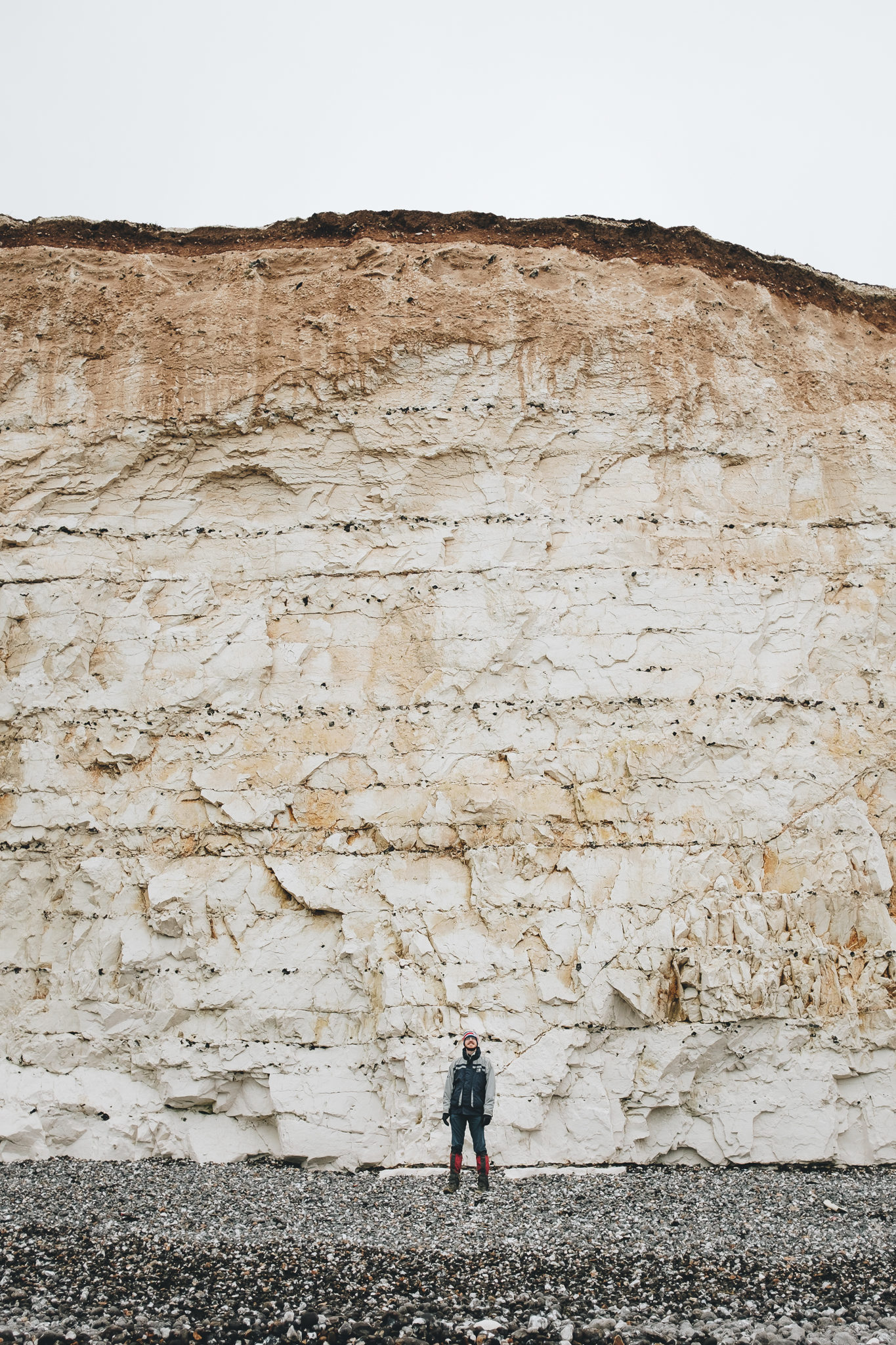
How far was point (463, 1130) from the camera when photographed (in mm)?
7340

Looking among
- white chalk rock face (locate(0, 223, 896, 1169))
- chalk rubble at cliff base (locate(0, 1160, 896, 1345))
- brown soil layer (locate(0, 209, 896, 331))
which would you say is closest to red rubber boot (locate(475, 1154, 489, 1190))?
chalk rubble at cliff base (locate(0, 1160, 896, 1345))

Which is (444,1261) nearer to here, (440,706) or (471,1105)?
(471,1105)

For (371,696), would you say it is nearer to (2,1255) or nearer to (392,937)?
(392,937)

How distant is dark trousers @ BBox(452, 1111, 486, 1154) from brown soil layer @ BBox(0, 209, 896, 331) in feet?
32.9

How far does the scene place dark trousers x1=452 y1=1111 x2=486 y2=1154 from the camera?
285 inches

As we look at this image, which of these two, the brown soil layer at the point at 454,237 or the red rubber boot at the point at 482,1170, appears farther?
the brown soil layer at the point at 454,237

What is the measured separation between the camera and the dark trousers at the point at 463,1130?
7227 mm

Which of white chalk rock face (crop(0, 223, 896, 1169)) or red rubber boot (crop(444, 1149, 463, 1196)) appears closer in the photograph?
red rubber boot (crop(444, 1149, 463, 1196))

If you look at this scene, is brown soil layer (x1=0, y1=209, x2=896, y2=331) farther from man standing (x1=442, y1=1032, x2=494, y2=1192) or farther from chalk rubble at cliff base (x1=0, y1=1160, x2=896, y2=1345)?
chalk rubble at cliff base (x1=0, y1=1160, x2=896, y2=1345)

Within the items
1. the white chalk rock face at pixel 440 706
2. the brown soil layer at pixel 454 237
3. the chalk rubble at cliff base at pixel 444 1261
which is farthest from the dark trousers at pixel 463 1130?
the brown soil layer at pixel 454 237

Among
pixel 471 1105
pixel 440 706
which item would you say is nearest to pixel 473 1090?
pixel 471 1105

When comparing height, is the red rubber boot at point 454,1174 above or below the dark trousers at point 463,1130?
below

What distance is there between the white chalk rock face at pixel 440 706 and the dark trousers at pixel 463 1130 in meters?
1.32

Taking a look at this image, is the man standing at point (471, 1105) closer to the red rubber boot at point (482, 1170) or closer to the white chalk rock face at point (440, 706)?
the red rubber boot at point (482, 1170)
